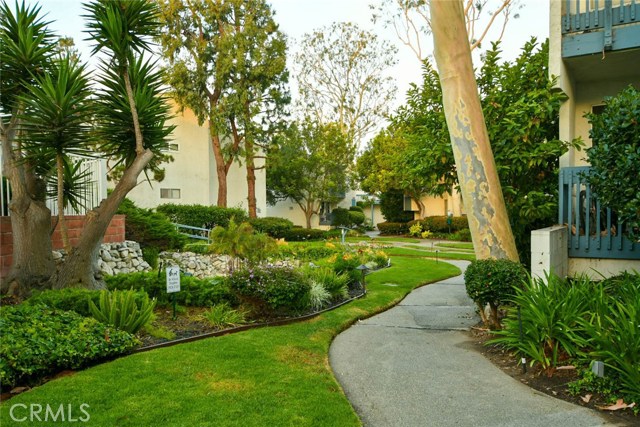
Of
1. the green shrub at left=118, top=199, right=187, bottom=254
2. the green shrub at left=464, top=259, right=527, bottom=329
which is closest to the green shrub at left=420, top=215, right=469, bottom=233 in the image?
the green shrub at left=118, top=199, right=187, bottom=254

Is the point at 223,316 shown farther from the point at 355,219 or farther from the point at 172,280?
the point at 355,219

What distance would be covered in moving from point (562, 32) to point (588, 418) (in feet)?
22.4

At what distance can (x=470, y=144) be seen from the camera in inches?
287

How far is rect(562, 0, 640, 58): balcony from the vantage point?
25.5 ft

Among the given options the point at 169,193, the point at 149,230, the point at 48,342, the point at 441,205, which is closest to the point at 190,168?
the point at 169,193

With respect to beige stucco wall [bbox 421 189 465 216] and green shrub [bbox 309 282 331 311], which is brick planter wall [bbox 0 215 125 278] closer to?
green shrub [bbox 309 282 331 311]

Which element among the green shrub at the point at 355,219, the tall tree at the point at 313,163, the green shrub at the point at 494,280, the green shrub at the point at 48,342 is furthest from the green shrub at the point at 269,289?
the green shrub at the point at 355,219

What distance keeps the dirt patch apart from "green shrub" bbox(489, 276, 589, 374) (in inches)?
4.9

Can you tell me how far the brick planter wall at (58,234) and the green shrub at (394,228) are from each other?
84.9 feet

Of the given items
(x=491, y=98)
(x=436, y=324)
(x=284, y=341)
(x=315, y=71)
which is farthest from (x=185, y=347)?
(x=315, y=71)

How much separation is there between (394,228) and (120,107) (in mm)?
29097

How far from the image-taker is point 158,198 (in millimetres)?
23844

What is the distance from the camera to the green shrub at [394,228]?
115 ft

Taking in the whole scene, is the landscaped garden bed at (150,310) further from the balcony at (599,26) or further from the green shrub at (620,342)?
the balcony at (599,26)
